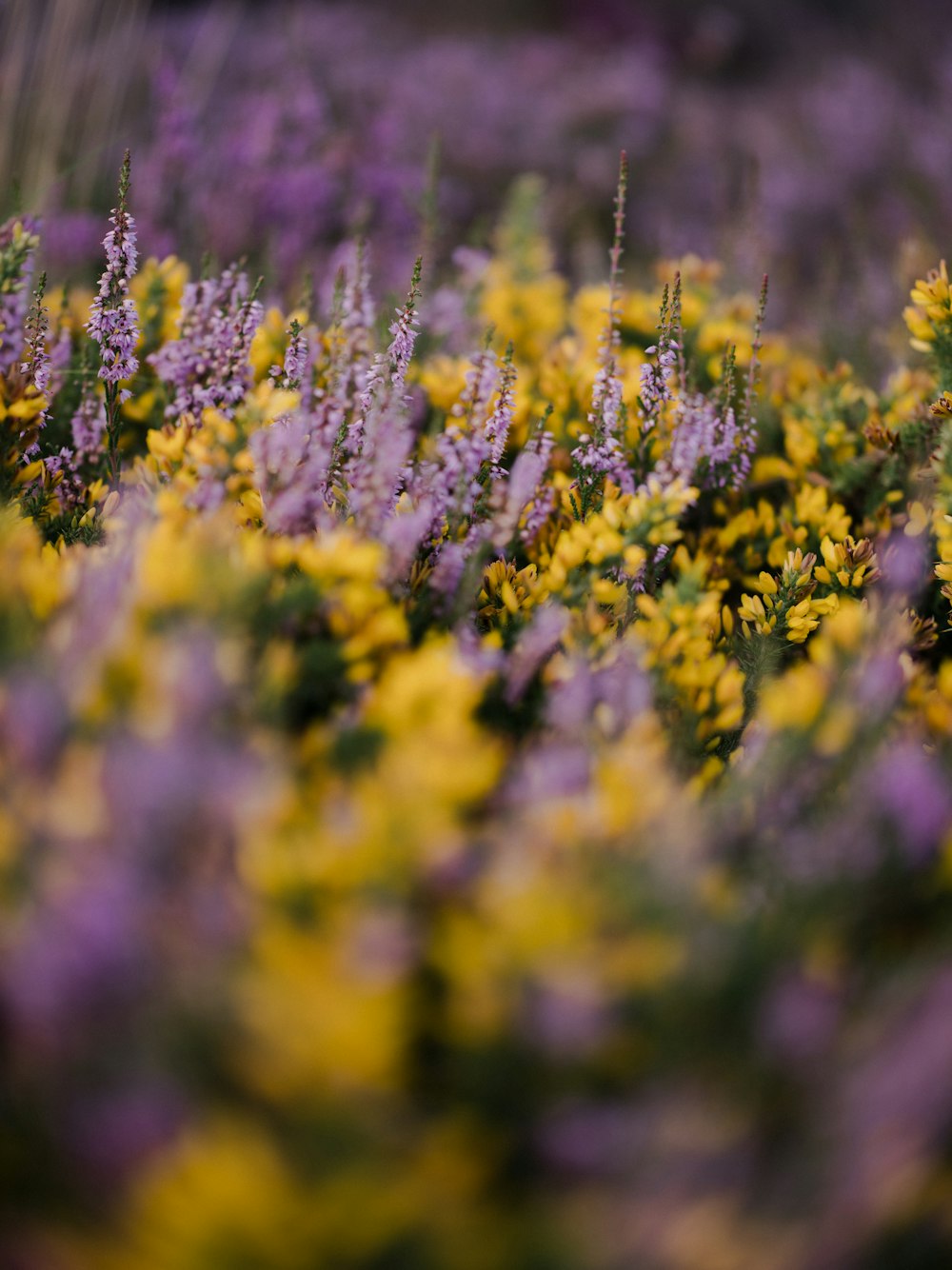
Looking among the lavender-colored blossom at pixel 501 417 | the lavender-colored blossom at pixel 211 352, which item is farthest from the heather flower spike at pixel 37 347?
the lavender-colored blossom at pixel 501 417

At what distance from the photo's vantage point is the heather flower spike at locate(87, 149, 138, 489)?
5.69 ft

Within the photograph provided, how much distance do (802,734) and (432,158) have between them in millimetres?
2109

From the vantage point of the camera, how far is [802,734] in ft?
3.80

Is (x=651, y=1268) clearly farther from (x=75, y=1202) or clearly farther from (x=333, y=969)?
(x=75, y=1202)

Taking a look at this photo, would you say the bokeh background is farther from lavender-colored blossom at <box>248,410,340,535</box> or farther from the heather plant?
the heather plant

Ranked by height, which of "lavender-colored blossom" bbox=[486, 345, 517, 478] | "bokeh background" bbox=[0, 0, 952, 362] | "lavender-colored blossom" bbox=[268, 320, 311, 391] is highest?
"bokeh background" bbox=[0, 0, 952, 362]

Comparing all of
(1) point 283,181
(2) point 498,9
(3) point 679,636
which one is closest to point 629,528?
(3) point 679,636

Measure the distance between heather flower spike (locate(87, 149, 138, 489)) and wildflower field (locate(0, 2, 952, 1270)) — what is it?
0.4 inches

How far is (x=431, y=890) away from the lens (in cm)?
92

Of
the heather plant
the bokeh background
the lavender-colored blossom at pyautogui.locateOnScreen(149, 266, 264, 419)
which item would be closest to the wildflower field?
the heather plant

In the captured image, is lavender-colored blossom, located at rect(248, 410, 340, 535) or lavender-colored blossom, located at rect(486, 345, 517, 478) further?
lavender-colored blossom, located at rect(486, 345, 517, 478)

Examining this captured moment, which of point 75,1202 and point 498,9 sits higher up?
point 498,9

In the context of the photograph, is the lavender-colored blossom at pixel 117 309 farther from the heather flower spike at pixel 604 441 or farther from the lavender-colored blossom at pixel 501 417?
the heather flower spike at pixel 604 441

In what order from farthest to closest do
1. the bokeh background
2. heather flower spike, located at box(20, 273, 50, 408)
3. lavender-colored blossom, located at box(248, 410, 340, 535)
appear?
the bokeh background, heather flower spike, located at box(20, 273, 50, 408), lavender-colored blossom, located at box(248, 410, 340, 535)
